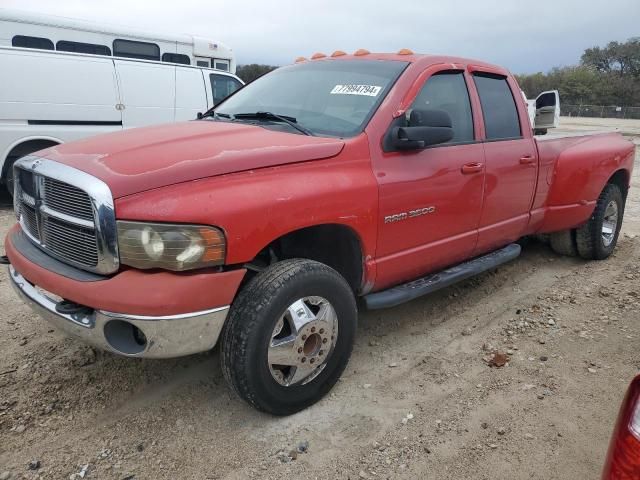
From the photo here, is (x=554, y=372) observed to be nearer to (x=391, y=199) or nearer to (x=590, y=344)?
(x=590, y=344)

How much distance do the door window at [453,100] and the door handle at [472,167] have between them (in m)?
0.19

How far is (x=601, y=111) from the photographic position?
1793 inches

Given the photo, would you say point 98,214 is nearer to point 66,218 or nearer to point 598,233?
point 66,218

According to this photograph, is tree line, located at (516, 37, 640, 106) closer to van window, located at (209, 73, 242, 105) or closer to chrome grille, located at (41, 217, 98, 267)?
van window, located at (209, 73, 242, 105)

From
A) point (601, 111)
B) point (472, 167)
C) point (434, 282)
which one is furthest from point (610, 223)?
point (601, 111)

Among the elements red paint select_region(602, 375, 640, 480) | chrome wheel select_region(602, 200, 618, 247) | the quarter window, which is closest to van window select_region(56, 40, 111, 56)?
the quarter window

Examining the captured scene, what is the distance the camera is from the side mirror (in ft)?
10.1

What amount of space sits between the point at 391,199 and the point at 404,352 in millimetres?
1104

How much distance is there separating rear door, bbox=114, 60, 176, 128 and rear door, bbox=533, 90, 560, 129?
5.63 meters

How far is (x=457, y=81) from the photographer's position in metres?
3.83

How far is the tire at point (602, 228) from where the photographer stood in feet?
17.0

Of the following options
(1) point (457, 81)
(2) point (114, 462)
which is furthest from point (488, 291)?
(2) point (114, 462)

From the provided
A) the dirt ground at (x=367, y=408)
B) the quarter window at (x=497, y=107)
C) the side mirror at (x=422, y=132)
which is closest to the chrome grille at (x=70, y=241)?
the dirt ground at (x=367, y=408)

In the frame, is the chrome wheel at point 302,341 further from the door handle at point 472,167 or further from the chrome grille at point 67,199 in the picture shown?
the door handle at point 472,167
